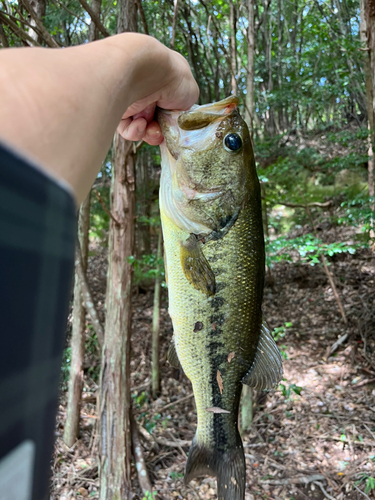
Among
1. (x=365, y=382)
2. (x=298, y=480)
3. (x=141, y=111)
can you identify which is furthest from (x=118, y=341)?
(x=365, y=382)

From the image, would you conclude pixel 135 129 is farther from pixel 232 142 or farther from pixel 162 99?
pixel 232 142

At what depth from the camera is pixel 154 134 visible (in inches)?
59.5

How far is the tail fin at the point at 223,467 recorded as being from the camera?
1387 millimetres

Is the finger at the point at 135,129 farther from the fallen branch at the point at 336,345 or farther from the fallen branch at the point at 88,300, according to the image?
the fallen branch at the point at 336,345

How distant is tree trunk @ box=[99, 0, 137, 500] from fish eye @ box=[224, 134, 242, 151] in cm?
214

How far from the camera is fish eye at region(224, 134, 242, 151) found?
144 cm

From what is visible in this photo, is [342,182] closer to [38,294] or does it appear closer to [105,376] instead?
[105,376]

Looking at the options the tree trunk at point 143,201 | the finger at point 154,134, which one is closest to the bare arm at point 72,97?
the finger at point 154,134

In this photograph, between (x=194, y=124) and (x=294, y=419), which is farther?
(x=294, y=419)

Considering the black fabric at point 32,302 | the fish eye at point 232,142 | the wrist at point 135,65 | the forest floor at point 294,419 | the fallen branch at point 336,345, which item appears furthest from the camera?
the fallen branch at point 336,345

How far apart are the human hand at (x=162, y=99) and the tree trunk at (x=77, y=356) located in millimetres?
3301

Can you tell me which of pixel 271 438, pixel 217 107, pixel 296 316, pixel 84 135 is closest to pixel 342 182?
pixel 296 316

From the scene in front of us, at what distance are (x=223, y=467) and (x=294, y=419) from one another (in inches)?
136

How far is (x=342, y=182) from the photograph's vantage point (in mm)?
10000
